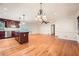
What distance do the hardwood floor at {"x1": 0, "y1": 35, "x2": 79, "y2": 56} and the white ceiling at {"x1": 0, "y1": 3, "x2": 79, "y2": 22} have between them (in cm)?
48

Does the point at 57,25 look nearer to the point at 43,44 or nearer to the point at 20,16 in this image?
the point at 43,44

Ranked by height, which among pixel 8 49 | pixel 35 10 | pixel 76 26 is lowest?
pixel 8 49

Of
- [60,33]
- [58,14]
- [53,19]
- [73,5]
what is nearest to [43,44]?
[60,33]

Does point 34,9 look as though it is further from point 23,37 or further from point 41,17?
point 23,37

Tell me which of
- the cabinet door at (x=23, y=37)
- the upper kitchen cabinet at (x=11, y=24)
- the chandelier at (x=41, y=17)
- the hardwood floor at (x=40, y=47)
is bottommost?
the hardwood floor at (x=40, y=47)

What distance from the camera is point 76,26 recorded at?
7.23 ft

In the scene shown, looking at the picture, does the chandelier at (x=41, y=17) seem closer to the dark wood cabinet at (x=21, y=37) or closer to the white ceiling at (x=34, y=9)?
the white ceiling at (x=34, y=9)

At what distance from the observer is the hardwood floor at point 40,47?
216cm

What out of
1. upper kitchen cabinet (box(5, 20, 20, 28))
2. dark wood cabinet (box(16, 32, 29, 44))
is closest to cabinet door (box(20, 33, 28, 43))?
dark wood cabinet (box(16, 32, 29, 44))

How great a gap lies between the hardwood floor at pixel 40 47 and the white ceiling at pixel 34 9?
1.58 feet

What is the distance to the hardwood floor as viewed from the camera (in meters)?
2.16

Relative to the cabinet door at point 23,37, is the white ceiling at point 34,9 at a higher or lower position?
higher

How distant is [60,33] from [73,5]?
0.67 metres

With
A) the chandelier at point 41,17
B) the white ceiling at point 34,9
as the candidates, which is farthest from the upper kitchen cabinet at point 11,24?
the chandelier at point 41,17
